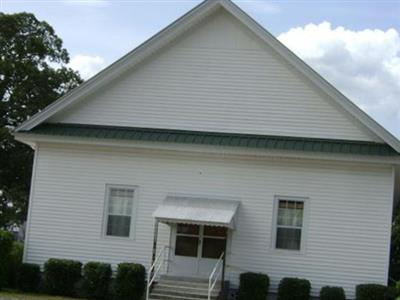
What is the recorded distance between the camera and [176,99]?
2414cm

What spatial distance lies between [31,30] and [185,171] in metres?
21.7

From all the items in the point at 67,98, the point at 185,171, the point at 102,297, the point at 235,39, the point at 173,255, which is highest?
the point at 235,39

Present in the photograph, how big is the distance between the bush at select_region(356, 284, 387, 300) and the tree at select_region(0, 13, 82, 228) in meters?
24.5

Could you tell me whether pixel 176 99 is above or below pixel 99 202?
above

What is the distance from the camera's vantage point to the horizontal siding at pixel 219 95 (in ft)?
76.5

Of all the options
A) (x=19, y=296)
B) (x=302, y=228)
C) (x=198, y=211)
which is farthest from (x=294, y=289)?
(x=19, y=296)

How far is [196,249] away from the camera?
2330 centimetres

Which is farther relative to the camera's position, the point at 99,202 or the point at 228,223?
the point at 99,202

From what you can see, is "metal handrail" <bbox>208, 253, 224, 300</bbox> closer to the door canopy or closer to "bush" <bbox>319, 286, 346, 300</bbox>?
the door canopy

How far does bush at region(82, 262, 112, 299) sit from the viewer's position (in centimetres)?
2256

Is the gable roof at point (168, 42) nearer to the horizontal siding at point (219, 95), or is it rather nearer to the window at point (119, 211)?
the horizontal siding at point (219, 95)

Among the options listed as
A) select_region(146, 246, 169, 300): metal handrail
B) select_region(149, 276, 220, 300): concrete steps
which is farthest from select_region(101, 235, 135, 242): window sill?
select_region(149, 276, 220, 300): concrete steps

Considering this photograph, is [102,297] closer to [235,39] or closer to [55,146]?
[55,146]

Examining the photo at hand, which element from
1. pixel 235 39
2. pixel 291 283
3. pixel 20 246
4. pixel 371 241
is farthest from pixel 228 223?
pixel 20 246
